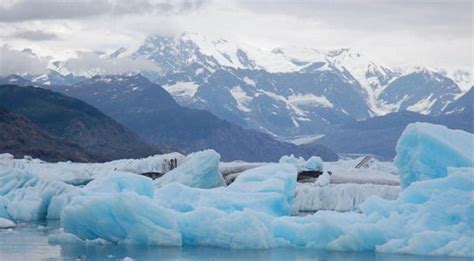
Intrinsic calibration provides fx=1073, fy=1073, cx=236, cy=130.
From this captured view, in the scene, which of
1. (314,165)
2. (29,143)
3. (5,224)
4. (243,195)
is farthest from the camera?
(29,143)

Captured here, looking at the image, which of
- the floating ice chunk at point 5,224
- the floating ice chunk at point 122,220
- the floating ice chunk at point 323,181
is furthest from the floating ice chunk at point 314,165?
the floating ice chunk at point 122,220

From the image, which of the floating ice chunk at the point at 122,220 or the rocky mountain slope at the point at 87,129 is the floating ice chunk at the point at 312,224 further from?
the rocky mountain slope at the point at 87,129

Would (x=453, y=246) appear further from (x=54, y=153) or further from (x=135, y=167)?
(x=54, y=153)

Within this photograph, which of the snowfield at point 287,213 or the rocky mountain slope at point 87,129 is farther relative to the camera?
the rocky mountain slope at point 87,129

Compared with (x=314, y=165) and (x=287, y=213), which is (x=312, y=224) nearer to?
(x=287, y=213)

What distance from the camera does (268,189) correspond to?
39.1 metres

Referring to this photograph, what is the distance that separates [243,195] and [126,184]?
422cm

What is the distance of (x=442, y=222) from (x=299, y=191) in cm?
2478

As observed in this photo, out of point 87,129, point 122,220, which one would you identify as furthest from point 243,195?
point 87,129

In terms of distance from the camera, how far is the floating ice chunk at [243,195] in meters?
37.3

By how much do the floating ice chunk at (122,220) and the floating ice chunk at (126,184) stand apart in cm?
433

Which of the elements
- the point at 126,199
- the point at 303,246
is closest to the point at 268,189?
the point at 303,246

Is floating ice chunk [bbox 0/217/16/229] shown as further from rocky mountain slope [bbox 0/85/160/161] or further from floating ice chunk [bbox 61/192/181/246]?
rocky mountain slope [bbox 0/85/160/161]

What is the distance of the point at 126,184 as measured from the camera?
1515 inches
